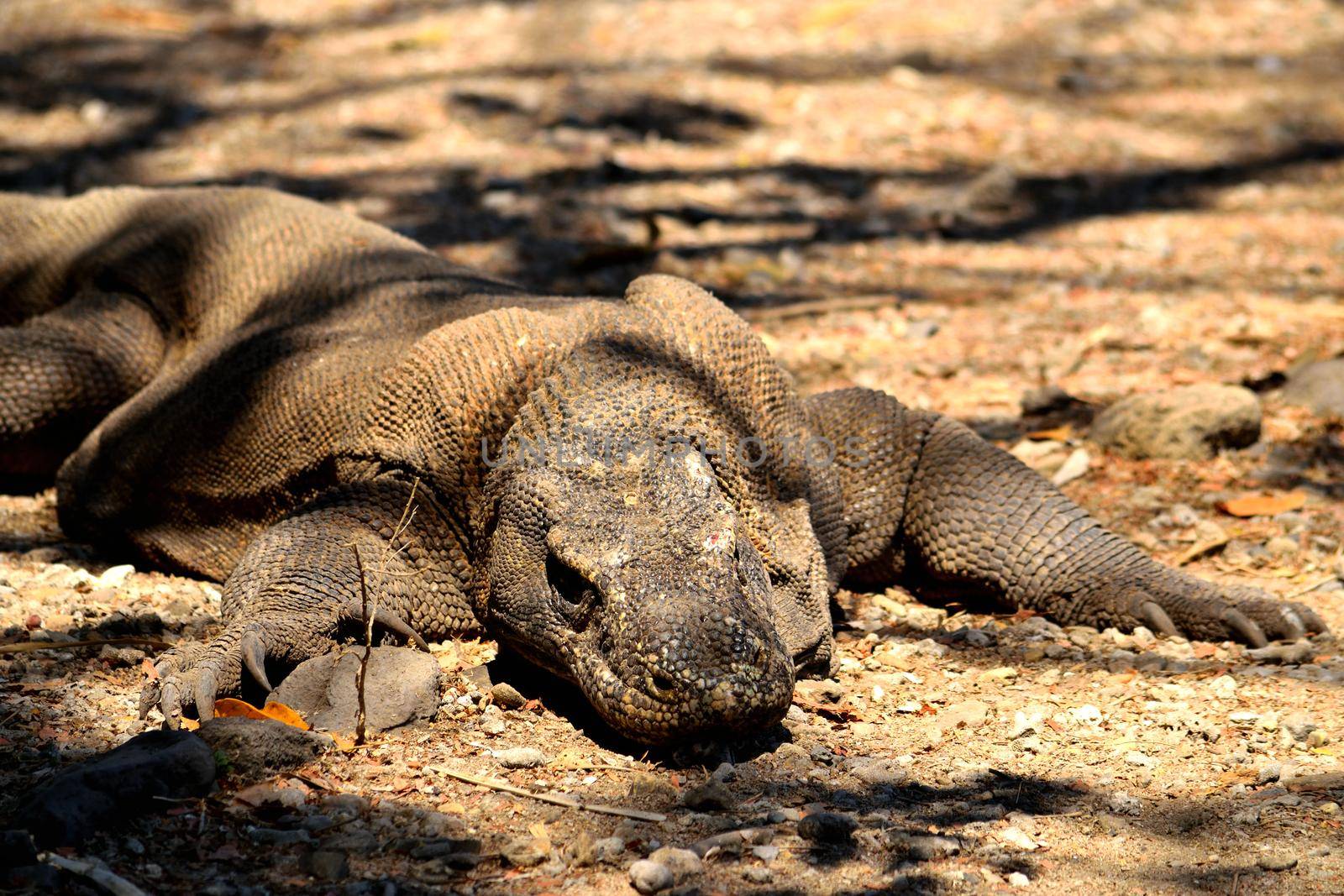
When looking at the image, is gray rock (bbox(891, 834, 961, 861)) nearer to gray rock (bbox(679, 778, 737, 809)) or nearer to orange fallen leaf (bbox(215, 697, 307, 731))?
gray rock (bbox(679, 778, 737, 809))

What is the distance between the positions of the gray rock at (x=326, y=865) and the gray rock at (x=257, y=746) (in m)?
0.40

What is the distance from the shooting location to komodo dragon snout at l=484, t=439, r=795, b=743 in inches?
124

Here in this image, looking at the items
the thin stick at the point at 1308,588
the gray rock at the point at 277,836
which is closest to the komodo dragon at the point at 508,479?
the thin stick at the point at 1308,588

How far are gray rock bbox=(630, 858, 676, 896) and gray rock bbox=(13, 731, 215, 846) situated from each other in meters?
0.92

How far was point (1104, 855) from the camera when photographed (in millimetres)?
2863

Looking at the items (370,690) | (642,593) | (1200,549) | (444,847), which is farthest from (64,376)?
(1200,549)

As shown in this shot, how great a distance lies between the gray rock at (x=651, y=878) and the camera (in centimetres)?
268

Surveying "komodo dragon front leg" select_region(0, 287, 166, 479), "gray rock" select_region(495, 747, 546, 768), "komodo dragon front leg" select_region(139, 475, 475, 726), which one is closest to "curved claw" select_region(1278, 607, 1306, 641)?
"gray rock" select_region(495, 747, 546, 768)

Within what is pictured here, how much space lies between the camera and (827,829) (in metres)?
2.89

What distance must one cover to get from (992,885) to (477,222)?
235 inches

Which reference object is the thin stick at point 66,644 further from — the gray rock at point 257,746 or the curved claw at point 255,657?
the gray rock at point 257,746

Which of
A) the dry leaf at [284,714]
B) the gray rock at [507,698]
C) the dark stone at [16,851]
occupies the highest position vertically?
the dark stone at [16,851]

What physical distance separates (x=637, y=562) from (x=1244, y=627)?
1.91 metres

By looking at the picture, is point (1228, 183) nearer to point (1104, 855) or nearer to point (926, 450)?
point (926, 450)
